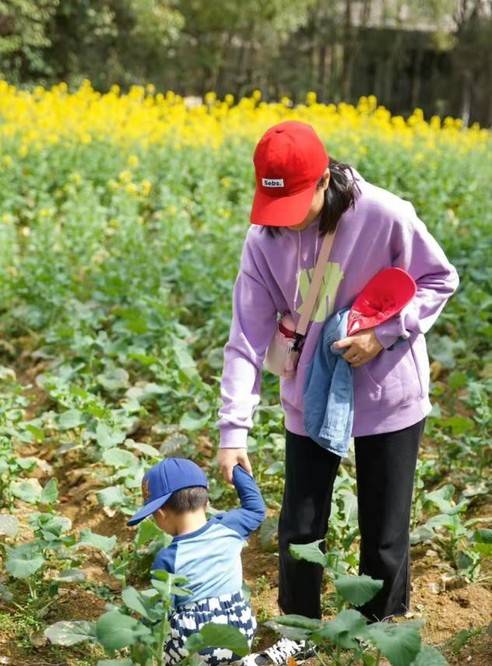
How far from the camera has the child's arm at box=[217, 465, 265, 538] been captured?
2.79 metres

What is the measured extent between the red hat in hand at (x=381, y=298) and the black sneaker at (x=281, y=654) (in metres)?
0.89

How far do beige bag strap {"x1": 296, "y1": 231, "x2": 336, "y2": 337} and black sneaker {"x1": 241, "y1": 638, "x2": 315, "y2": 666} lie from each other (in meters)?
0.85

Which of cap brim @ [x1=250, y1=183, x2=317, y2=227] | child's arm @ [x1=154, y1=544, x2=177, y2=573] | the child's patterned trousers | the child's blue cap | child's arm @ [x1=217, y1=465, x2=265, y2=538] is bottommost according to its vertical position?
the child's patterned trousers

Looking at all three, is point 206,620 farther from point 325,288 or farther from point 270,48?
point 270,48

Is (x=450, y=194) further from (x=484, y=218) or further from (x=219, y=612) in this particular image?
(x=219, y=612)

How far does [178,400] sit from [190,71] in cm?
1910

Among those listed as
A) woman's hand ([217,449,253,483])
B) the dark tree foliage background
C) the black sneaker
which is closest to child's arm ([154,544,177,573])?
woman's hand ([217,449,253,483])

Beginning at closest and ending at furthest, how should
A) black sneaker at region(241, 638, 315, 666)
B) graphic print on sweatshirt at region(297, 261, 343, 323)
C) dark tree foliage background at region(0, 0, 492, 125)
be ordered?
graphic print on sweatshirt at region(297, 261, 343, 323) → black sneaker at region(241, 638, 315, 666) → dark tree foliage background at region(0, 0, 492, 125)

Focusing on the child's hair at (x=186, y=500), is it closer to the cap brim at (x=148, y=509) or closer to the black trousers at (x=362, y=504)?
the cap brim at (x=148, y=509)

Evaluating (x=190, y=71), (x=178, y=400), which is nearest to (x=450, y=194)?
(x=178, y=400)

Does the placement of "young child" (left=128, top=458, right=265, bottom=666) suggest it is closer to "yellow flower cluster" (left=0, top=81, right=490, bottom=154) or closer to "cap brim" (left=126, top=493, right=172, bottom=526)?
"cap brim" (left=126, top=493, right=172, bottom=526)

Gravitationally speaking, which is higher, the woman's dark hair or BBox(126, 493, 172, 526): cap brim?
the woman's dark hair

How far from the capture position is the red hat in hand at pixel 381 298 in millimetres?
2752

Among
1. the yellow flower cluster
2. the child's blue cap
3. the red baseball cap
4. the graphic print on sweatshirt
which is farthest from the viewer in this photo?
the yellow flower cluster
